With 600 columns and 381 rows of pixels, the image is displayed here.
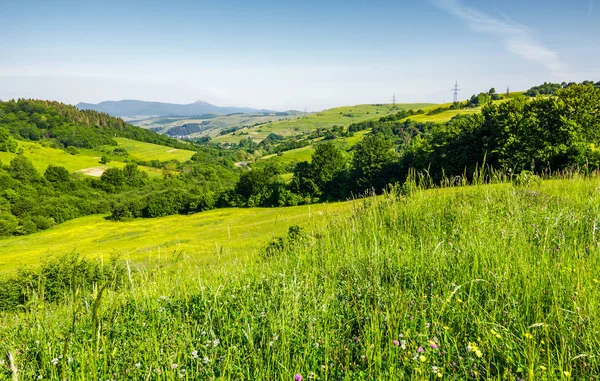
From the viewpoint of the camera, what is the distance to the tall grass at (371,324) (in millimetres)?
2322

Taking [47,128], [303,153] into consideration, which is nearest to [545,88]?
[303,153]

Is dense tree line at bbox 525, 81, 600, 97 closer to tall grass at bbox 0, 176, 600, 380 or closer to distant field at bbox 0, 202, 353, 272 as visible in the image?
distant field at bbox 0, 202, 353, 272

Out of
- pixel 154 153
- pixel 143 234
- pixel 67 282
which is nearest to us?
pixel 67 282

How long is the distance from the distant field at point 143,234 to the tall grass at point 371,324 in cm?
4850

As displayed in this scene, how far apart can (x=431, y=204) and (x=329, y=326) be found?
4.97 meters

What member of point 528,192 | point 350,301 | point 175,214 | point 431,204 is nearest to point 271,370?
point 350,301

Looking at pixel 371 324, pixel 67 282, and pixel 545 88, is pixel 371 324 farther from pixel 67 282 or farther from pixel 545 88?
pixel 545 88

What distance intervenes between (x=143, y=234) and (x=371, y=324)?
8071cm

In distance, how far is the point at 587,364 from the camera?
83.1 inches

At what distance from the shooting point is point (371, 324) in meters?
2.66

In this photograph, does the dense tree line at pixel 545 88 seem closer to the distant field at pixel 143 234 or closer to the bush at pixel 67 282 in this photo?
the distant field at pixel 143 234

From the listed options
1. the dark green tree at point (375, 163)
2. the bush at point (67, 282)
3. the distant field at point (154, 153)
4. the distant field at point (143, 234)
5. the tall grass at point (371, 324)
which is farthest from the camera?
the distant field at point (154, 153)

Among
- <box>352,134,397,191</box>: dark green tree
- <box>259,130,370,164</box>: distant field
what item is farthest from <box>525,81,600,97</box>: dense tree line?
<box>352,134,397,191</box>: dark green tree

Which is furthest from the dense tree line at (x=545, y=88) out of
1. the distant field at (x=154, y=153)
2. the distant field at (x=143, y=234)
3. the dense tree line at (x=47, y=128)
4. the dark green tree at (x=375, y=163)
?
the dense tree line at (x=47, y=128)
